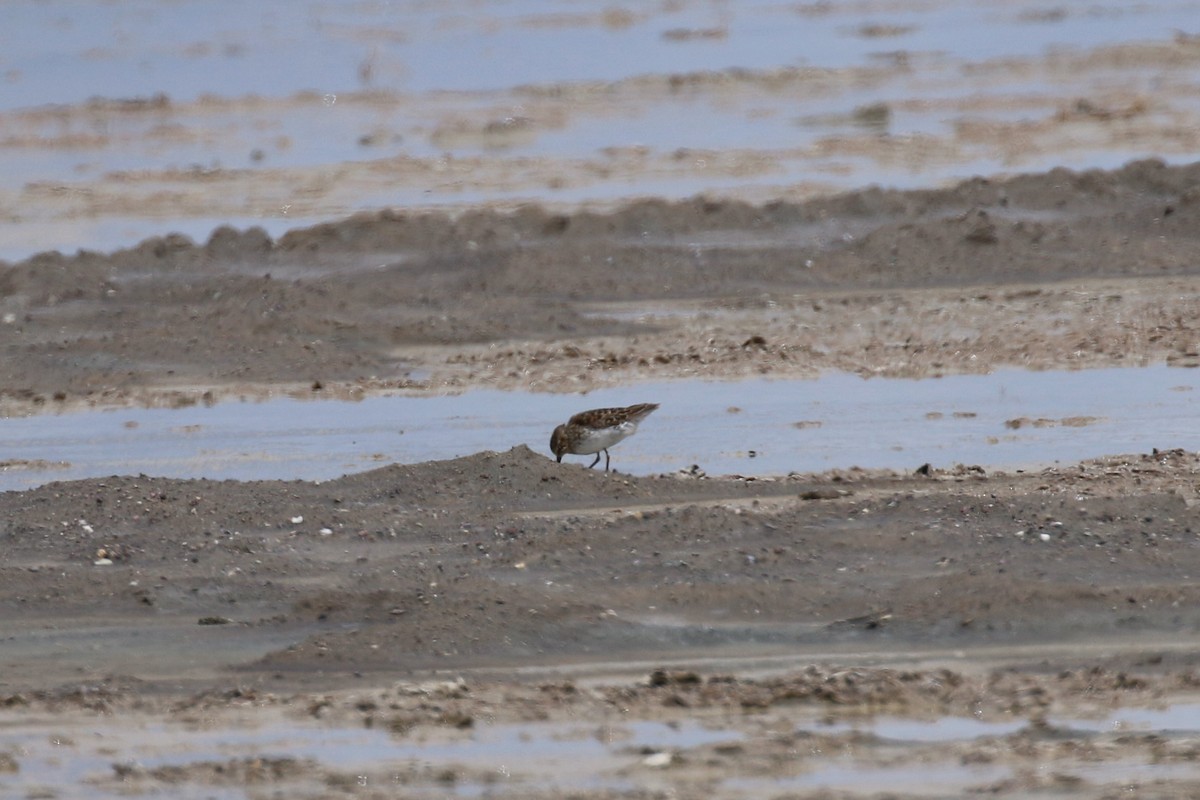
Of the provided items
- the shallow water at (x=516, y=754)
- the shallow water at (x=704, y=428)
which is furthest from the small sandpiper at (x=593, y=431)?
the shallow water at (x=516, y=754)

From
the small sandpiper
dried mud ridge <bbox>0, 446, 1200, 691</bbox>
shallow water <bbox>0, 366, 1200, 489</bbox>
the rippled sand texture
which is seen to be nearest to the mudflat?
dried mud ridge <bbox>0, 446, 1200, 691</bbox>

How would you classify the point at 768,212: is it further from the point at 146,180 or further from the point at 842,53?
the point at 842,53

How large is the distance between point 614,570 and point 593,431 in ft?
7.46

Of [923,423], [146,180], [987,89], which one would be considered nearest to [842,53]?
[987,89]

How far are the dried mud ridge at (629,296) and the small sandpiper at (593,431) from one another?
7.62ft

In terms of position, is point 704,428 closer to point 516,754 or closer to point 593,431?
point 593,431

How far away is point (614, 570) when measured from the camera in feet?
29.2

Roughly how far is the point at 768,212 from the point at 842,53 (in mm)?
18206

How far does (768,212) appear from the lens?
61.0ft

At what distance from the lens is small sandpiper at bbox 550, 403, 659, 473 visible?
11.1m

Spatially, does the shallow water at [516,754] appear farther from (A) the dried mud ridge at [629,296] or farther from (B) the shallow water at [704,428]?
(A) the dried mud ridge at [629,296]

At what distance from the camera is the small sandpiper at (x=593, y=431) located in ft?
36.4

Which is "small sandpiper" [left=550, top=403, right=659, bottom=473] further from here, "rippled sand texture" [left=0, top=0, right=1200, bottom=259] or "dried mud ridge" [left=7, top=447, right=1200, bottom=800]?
"rippled sand texture" [left=0, top=0, right=1200, bottom=259]

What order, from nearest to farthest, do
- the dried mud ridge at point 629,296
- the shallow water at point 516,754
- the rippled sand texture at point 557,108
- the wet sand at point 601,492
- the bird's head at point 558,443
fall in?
the shallow water at point 516,754
the wet sand at point 601,492
the bird's head at point 558,443
the dried mud ridge at point 629,296
the rippled sand texture at point 557,108
